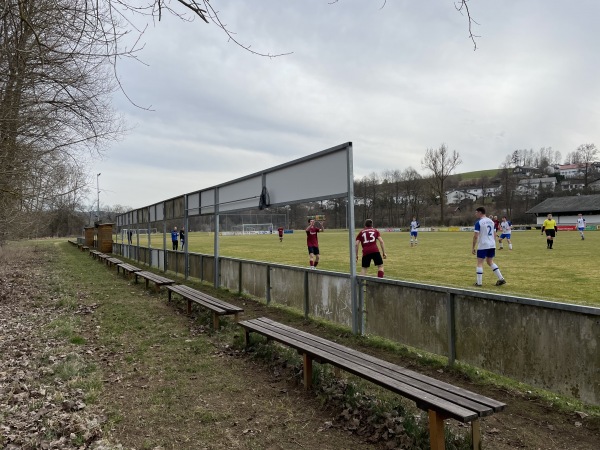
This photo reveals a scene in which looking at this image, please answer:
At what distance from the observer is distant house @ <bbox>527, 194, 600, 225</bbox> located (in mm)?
58522

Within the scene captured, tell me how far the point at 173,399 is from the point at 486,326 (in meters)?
3.04

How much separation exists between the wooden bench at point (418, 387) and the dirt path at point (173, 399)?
32cm

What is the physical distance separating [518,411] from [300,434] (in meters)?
1.88

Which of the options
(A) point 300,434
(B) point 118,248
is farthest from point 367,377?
(B) point 118,248

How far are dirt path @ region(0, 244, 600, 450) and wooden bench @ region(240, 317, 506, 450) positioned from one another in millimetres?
323

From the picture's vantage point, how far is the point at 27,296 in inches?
403

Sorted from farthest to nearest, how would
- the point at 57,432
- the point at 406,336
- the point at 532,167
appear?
1. the point at 532,167
2. the point at 406,336
3. the point at 57,432

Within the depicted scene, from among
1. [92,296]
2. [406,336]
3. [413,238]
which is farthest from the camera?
[413,238]

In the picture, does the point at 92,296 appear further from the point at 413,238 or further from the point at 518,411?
the point at 413,238

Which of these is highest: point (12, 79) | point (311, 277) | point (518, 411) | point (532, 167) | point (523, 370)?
point (532, 167)

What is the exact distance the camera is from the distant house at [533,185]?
76.0m

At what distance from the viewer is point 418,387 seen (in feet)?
10.5

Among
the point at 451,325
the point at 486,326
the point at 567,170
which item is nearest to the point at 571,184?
the point at 567,170

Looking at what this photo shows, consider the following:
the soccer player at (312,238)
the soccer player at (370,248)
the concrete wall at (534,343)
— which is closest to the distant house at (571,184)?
the soccer player at (312,238)
